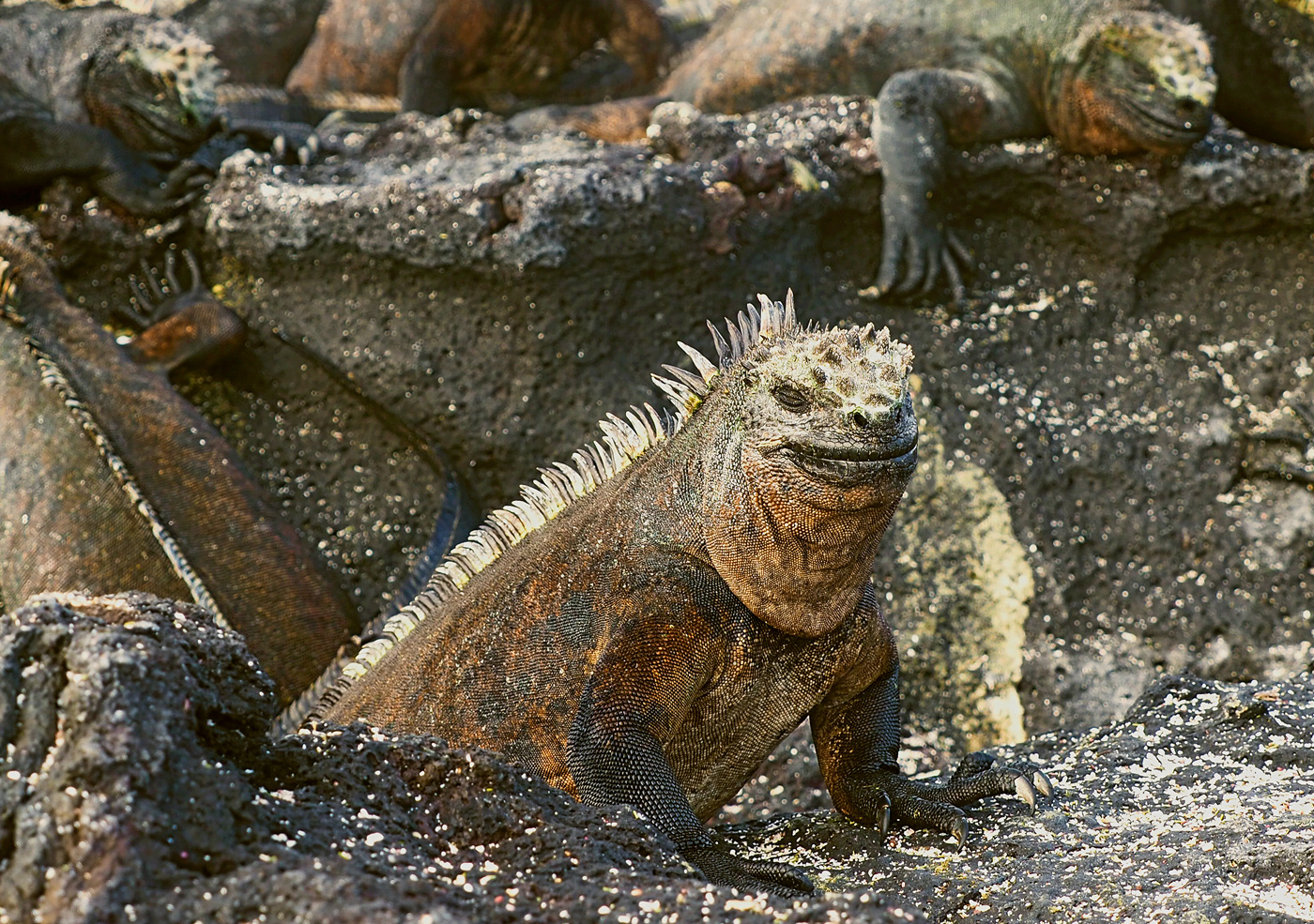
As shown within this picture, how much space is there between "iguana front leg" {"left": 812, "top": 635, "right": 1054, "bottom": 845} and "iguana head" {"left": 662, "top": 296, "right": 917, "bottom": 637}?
11.6 inches

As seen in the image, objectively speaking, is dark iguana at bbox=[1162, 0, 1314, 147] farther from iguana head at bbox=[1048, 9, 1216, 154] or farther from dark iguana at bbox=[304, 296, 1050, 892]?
dark iguana at bbox=[304, 296, 1050, 892]

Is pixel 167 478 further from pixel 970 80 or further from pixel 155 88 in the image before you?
pixel 970 80

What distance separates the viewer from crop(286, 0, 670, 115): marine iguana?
5375 mm

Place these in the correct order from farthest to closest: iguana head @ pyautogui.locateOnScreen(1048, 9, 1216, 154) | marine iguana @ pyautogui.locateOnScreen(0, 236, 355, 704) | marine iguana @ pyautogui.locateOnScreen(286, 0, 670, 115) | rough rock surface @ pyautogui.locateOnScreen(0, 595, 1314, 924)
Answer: marine iguana @ pyautogui.locateOnScreen(286, 0, 670, 115), iguana head @ pyautogui.locateOnScreen(1048, 9, 1216, 154), marine iguana @ pyautogui.locateOnScreen(0, 236, 355, 704), rough rock surface @ pyautogui.locateOnScreen(0, 595, 1314, 924)

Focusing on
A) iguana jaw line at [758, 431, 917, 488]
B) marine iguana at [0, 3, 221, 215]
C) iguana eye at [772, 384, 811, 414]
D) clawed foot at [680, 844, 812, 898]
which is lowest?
clawed foot at [680, 844, 812, 898]

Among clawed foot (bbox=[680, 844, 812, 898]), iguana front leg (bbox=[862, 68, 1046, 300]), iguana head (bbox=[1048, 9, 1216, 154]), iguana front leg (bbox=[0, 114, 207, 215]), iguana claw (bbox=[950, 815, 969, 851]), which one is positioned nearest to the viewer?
clawed foot (bbox=[680, 844, 812, 898])

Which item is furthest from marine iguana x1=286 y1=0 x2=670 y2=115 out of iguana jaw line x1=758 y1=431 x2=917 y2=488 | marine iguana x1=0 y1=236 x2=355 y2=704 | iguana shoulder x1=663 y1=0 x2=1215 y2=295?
iguana jaw line x1=758 y1=431 x2=917 y2=488

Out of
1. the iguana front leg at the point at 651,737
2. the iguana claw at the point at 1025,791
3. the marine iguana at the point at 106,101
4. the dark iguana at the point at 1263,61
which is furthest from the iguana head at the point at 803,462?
the dark iguana at the point at 1263,61

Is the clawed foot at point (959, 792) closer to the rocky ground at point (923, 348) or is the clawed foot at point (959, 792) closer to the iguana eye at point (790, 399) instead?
the rocky ground at point (923, 348)

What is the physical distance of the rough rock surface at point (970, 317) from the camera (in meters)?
3.87

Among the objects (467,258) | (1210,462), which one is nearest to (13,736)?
(467,258)

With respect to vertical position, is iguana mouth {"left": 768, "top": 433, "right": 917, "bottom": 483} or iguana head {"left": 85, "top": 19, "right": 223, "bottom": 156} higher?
iguana head {"left": 85, "top": 19, "right": 223, "bottom": 156}

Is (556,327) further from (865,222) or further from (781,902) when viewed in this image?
(781,902)

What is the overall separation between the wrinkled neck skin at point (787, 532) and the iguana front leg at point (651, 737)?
0.45 ft
